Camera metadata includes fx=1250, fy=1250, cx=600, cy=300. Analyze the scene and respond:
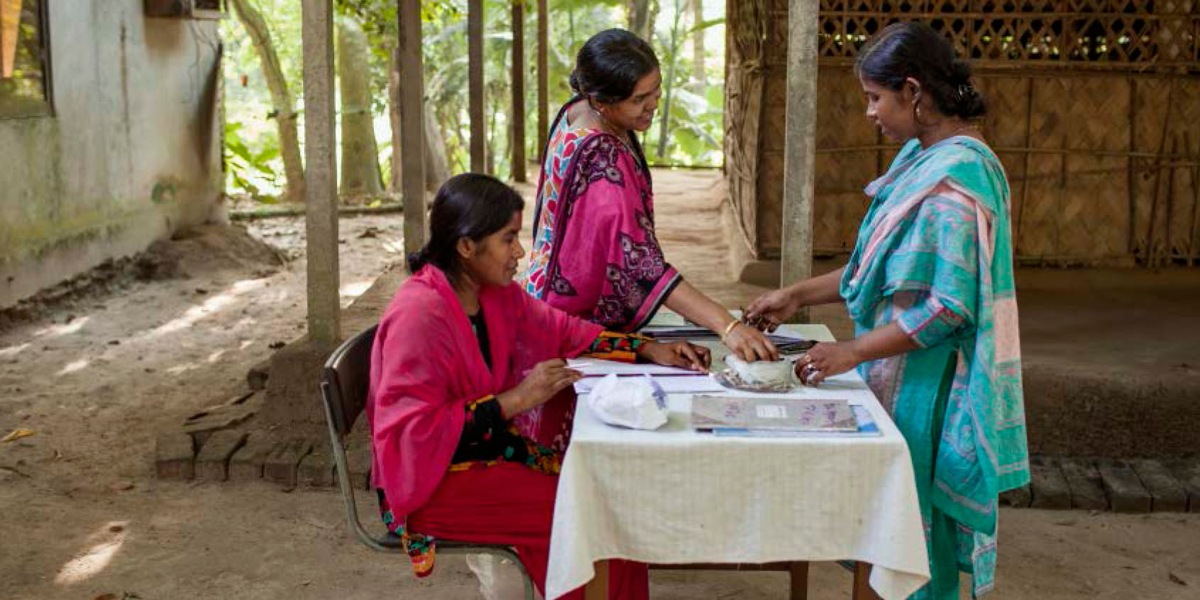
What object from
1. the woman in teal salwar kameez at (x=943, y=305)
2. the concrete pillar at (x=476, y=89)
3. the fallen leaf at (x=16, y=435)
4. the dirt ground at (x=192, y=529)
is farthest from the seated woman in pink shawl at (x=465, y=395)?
the concrete pillar at (x=476, y=89)

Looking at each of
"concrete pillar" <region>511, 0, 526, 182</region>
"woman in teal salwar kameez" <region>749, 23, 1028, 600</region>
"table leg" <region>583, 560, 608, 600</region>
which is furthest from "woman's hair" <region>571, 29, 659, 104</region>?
"concrete pillar" <region>511, 0, 526, 182</region>

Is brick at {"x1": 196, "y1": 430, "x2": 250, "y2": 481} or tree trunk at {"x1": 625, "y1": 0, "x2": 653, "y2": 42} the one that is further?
tree trunk at {"x1": 625, "y1": 0, "x2": 653, "y2": 42}

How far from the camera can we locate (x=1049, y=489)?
4.79 metres

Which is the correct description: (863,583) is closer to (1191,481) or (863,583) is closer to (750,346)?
(750,346)

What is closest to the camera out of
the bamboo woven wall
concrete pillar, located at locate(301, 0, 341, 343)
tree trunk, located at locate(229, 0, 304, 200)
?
concrete pillar, located at locate(301, 0, 341, 343)

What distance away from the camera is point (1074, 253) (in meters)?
6.95

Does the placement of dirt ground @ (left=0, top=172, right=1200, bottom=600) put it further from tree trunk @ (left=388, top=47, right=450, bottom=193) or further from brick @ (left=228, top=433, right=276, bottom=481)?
tree trunk @ (left=388, top=47, right=450, bottom=193)

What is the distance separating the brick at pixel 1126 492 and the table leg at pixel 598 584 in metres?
2.89

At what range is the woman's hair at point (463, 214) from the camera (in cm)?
285

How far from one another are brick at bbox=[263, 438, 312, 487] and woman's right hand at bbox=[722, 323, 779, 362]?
A: 2593 mm

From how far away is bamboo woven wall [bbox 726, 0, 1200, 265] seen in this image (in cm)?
665

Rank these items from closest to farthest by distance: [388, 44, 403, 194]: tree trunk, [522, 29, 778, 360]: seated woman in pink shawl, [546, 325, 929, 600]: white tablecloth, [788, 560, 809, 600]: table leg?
[546, 325, 929, 600]: white tablecloth
[522, 29, 778, 360]: seated woman in pink shawl
[788, 560, 809, 600]: table leg
[388, 44, 403, 194]: tree trunk

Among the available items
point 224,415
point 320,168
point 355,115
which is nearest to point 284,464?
point 224,415

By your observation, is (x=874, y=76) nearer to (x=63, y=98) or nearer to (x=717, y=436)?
(x=717, y=436)
